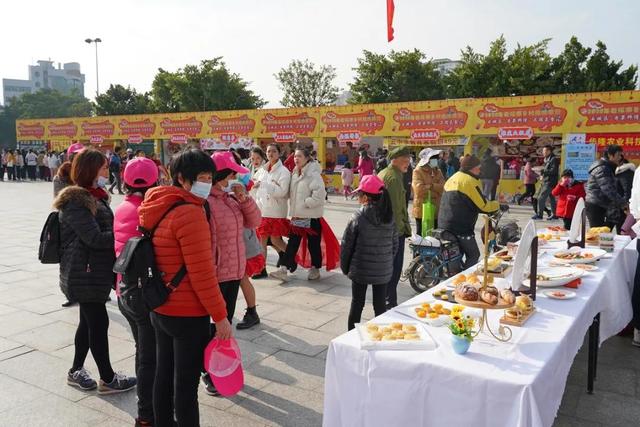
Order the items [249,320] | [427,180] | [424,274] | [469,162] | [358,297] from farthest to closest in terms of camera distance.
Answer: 1. [427,180]
2. [424,274]
3. [469,162]
4. [249,320]
5. [358,297]

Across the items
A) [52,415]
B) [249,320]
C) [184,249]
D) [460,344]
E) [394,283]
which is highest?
[184,249]

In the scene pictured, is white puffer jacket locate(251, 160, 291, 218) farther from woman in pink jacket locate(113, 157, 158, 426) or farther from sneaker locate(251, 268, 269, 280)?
woman in pink jacket locate(113, 157, 158, 426)

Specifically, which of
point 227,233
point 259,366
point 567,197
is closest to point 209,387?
point 259,366

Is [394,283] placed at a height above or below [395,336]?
below

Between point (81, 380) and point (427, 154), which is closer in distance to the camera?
point (81, 380)

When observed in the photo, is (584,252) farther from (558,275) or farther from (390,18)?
(390,18)

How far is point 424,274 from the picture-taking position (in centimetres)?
595

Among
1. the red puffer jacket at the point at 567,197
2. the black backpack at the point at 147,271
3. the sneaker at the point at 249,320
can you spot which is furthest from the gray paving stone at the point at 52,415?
the red puffer jacket at the point at 567,197

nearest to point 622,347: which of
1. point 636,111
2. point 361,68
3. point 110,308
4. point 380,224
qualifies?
point 380,224

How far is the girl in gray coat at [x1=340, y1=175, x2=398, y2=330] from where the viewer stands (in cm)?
388

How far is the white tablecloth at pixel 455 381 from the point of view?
6.69ft

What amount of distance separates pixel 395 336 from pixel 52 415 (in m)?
2.32

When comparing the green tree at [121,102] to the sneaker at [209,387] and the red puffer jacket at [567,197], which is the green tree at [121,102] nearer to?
the red puffer jacket at [567,197]

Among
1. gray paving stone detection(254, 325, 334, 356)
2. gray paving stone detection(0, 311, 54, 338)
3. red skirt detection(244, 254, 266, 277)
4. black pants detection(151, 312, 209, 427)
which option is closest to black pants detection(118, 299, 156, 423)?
black pants detection(151, 312, 209, 427)
